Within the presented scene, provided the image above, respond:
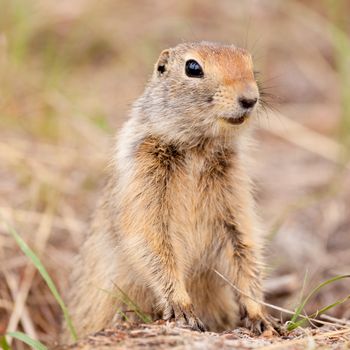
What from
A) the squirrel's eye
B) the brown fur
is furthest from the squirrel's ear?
the squirrel's eye

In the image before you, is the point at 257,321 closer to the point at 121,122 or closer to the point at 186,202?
the point at 186,202

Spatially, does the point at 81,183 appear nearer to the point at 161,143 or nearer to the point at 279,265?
the point at 279,265

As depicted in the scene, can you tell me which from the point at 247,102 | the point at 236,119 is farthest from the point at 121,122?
the point at 247,102

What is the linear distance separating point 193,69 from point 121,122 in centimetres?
181

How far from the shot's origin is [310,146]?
886cm

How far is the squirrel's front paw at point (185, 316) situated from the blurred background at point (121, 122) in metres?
0.96

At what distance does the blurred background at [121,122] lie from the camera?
6.48m

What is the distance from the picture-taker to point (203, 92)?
172 inches

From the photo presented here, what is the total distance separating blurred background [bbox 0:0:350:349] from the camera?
648 centimetres

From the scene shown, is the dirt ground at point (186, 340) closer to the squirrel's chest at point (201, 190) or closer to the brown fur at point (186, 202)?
the brown fur at point (186, 202)

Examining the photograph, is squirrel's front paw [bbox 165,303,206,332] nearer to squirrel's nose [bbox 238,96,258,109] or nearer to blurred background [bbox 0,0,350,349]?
blurred background [bbox 0,0,350,349]

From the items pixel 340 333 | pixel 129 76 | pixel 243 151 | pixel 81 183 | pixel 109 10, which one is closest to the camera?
pixel 340 333

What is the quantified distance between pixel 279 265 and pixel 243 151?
2340mm

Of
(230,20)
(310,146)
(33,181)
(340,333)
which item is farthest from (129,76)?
(340,333)
